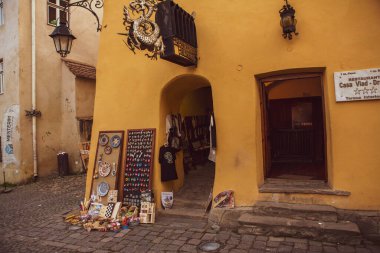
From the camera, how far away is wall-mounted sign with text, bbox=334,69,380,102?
4.69 metres

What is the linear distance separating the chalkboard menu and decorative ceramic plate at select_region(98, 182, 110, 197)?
1.42 ft

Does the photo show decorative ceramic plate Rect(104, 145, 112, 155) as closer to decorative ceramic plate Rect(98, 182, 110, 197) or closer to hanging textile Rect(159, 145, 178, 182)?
decorative ceramic plate Rect(98, 182, 110, 197)

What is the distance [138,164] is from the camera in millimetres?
6410

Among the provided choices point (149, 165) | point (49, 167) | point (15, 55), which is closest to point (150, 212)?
point (149, 165)

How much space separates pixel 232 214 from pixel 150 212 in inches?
65.2

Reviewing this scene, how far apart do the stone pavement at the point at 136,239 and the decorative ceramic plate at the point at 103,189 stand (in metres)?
Result: 0.91

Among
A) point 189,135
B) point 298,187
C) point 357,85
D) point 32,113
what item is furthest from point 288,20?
point 32,113

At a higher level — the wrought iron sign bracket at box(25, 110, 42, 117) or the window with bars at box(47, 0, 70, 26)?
the window with bars at box(47, 0, 70, 26)

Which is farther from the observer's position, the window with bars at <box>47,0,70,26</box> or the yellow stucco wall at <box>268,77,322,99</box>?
the window with bars at <box>47,0,70,26</box>

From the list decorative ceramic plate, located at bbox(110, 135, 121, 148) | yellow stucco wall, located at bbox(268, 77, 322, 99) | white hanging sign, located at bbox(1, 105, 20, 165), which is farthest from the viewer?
white hanging sign, located at bbox(1, 105, 20, 165)

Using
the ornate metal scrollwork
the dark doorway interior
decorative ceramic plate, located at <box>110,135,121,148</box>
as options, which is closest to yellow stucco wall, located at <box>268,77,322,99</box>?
the dark doorway interior

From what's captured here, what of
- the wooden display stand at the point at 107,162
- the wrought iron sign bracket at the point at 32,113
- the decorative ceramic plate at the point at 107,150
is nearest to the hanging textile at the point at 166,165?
the wooden display stand at the point at 107,162

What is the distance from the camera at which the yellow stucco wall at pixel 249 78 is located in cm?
478

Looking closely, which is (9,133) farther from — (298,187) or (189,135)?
(298,187)
